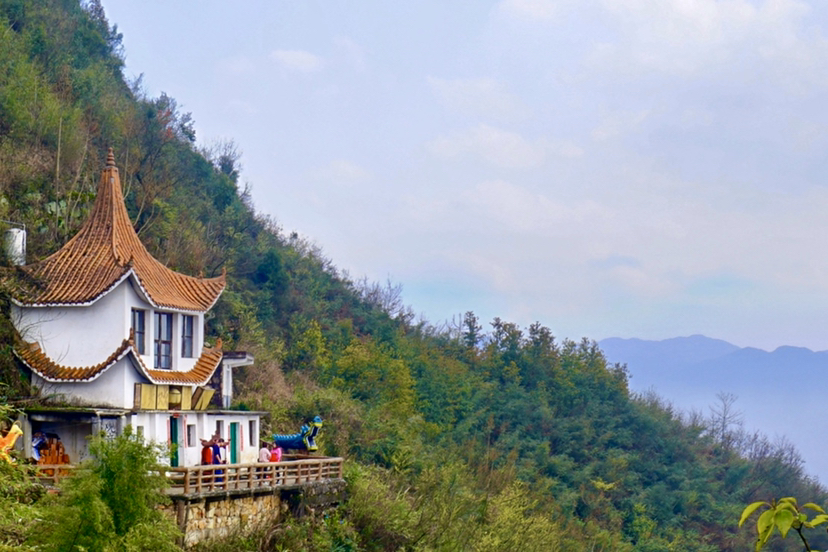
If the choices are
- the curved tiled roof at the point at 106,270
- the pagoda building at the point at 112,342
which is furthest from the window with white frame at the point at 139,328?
the curved tiled roof at the point at 106,270

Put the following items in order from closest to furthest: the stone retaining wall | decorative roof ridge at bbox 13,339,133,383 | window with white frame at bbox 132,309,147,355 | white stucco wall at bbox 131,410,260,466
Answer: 1. the stone retaining wall
2. decorative roof ridge at bbox 13,339,133,383
3. white stucco wall at bbox 131,410,260,466
4. window with white frame at bbox 132,309,147,355

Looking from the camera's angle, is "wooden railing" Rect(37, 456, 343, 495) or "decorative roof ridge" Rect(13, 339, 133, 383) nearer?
"wooden railing" Rect(37, 456, 343, 495)

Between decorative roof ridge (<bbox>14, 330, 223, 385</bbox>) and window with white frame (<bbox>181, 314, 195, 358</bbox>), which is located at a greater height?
window with white frame (<bbox>181, 314, 195, 358</bbox>)

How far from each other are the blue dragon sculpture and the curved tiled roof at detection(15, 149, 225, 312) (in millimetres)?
4826

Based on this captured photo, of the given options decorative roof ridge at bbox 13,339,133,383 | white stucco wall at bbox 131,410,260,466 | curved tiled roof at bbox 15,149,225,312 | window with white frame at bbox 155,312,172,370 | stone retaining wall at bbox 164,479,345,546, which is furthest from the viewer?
window with white frame at bbox 155,312,172,370

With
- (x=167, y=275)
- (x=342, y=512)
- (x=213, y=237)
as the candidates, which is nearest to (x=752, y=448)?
(x=213, y=237)

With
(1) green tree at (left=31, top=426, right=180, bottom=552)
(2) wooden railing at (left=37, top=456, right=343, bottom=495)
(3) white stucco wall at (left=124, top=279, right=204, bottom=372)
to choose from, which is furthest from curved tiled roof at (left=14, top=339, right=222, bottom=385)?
(1) green tree at (left=31, top=426, right=180, bottom=552)

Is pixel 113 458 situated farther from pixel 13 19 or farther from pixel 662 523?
pixel 662 523

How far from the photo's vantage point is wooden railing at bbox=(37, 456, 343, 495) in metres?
19.5

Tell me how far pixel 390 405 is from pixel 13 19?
76.7 feet

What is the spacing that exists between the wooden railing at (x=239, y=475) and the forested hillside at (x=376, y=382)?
1.23m

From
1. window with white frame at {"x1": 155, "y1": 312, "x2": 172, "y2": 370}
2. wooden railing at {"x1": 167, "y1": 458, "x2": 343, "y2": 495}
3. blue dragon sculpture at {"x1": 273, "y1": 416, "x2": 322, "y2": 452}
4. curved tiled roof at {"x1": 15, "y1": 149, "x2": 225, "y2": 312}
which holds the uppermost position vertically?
curved tiled roof at {"x1": 15, "y1": 149, "x2": 225, "y2": 312}

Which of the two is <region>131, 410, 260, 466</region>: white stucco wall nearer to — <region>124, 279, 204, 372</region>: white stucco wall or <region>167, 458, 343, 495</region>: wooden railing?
<region>167, 458, 343, 495</region>: wooden railing

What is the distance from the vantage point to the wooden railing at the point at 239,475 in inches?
766
